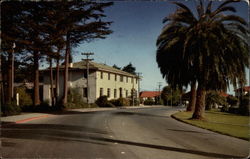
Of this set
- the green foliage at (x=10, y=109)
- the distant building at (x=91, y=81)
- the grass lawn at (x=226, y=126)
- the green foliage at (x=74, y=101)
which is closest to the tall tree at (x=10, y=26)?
the green foliage at (x=10, y=109)

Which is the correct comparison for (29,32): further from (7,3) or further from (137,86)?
(137,86)

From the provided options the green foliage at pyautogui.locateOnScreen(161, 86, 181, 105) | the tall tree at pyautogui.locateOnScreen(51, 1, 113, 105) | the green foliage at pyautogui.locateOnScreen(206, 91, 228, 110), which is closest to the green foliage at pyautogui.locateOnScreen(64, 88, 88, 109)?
the tall tree at pyautogui.locateOnScreen(51, 1, 113, 105)

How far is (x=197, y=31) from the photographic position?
59.6 feet

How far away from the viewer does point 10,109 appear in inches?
824

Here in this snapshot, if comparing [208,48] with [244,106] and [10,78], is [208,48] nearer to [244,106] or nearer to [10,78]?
[10,78]

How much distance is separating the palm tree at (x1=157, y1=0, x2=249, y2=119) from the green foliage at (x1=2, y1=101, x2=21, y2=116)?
1432 cm

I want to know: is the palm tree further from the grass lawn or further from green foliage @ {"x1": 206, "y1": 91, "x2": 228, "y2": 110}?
green foliage @ {"x1": 206, "y1": 91, "x2": 228, "y2": 110}

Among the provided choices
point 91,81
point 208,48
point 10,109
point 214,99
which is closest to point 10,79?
point 10,109

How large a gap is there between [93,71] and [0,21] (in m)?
29.7

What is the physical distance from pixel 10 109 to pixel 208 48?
17.4 metres

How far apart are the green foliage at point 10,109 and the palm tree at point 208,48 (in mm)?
14321

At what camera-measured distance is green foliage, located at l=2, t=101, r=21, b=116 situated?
20545mm

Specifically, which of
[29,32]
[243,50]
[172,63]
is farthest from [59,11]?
[243,50]

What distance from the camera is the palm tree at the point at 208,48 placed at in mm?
17469
